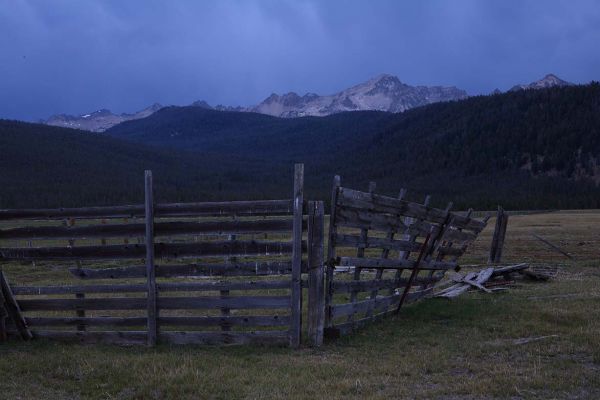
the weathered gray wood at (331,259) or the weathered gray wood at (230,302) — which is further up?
the weathered gray wood at (331,259)

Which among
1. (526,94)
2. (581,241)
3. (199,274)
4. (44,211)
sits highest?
(526,94)

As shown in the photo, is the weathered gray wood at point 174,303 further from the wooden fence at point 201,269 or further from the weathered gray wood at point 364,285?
the weathered gray wood at point 364,285

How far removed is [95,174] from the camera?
5960 inches

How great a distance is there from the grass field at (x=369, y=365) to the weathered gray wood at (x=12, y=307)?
26 cm

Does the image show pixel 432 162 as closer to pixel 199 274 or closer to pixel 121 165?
pixel 121 165

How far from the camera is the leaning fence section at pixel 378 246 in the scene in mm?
9773

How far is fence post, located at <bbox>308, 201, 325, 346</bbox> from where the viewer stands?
9.31 meters

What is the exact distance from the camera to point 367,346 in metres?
9.23

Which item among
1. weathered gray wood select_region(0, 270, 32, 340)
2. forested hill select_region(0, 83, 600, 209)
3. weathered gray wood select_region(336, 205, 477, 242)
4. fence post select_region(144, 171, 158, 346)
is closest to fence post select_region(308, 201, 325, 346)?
weathered gray wood select_region(336, 205, 477, 242)

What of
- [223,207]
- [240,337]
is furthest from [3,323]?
[223,207]

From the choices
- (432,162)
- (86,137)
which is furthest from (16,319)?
(86,137)

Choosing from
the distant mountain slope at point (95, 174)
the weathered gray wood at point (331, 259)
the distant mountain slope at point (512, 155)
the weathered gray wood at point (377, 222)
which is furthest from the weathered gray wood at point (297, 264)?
the distant mountain slope at point (512, 155)

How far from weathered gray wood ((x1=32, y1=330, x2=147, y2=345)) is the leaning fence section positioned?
2.81 meters

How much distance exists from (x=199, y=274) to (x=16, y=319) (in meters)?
2.95
